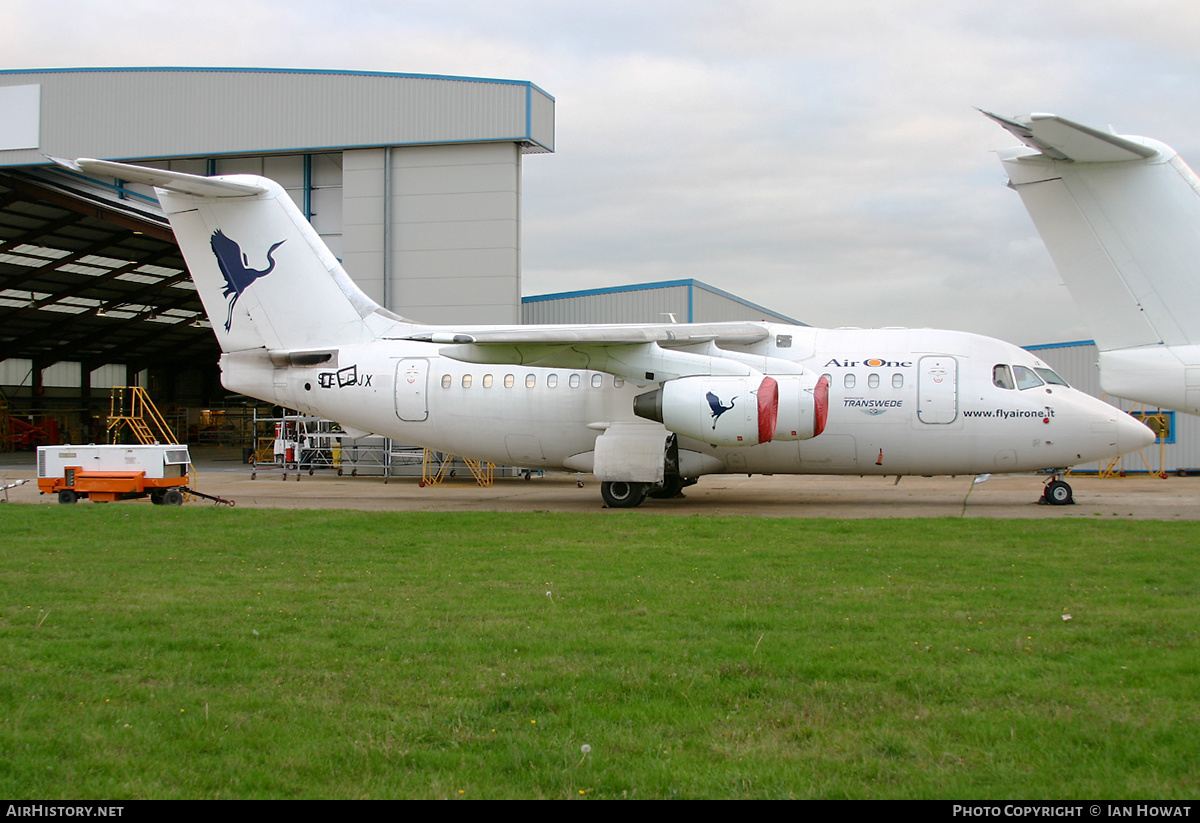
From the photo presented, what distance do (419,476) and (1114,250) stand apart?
2284 centimetres

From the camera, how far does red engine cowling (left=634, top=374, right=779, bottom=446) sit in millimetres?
15945

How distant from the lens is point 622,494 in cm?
1841

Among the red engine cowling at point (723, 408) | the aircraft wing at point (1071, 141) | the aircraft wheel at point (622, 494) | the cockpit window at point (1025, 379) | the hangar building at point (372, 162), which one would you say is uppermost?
the hangar building at point (372, 162)

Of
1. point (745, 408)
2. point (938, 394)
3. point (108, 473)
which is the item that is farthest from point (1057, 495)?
point (108, 473)

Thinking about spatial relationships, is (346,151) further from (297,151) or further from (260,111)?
(260,111)

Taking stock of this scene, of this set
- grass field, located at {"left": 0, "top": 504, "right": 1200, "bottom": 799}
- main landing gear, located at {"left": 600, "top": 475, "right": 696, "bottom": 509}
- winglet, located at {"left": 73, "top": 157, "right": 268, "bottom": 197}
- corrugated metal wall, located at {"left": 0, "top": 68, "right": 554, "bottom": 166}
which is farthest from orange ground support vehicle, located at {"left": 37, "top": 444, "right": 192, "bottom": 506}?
corrugated metal wall, located at {"left": 0, "top": 68, "right": 554, "bottom": 166}

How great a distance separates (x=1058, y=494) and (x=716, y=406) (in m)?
6.95

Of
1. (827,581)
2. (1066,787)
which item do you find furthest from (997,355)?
(1066,787)

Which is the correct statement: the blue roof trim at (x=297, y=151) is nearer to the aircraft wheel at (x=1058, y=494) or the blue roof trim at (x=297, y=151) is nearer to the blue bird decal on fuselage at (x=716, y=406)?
the blue bird decal on fuselage at (x=716, y=406)

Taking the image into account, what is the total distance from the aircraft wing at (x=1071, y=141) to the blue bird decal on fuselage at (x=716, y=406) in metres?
7.45

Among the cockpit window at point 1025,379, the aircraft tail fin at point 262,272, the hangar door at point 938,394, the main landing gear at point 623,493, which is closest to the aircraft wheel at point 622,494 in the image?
the main landing gear at point 623,493

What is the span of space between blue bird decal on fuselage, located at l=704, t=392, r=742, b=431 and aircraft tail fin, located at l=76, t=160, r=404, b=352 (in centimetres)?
738

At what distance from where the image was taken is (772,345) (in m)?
18.0

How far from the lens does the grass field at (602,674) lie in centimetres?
434
